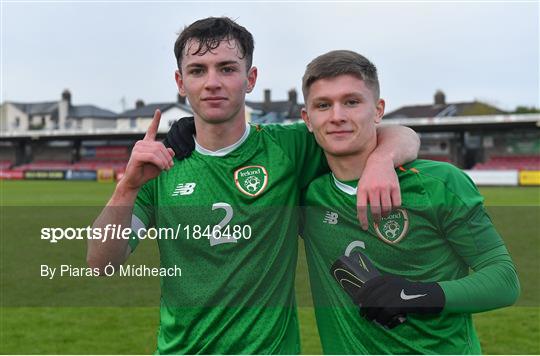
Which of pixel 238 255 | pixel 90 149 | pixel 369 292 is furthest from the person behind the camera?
pixel 90 149

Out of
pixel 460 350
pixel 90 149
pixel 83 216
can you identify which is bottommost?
pixel 90 149

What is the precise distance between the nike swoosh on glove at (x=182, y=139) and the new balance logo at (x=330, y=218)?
0.73 metres

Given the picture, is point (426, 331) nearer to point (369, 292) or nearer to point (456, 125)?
point (369, 292)

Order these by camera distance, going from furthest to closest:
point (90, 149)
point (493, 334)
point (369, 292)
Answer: point (90, 149), point (493, 334), point (369, 292)

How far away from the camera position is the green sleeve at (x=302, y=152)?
2.54m

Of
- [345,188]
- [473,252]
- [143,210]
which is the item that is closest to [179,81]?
[143,210]

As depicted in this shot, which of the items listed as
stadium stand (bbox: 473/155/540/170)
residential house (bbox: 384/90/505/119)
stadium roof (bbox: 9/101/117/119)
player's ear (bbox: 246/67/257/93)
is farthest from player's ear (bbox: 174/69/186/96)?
stadium roof (bbox: 9/101/117/119)

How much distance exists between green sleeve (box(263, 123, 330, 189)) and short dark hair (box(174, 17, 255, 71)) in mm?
396

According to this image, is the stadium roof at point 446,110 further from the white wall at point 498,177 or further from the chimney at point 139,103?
the chimney at point 139,103

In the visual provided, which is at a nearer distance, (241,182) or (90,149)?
(241,182)

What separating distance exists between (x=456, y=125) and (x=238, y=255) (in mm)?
36801

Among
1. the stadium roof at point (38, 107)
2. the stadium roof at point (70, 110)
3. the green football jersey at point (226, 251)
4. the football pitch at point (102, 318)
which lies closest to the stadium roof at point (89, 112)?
the stadium roof at point (70, 110)

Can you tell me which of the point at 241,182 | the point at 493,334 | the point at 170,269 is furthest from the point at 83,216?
the point at 493,334

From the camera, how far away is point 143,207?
2455mm
